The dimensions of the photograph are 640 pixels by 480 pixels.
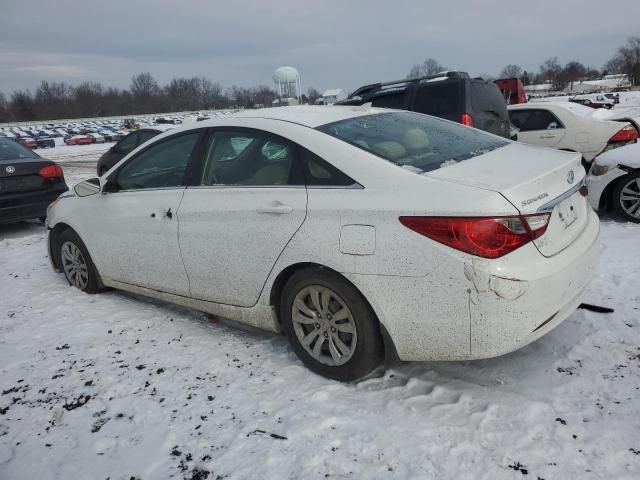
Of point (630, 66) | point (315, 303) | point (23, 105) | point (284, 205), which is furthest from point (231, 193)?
point (23, 105)

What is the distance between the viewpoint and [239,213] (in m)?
3.33

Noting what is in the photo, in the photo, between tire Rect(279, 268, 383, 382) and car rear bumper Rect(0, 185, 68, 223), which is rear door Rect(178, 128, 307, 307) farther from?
car rear bumper Rect(0, 185, 68, 223)

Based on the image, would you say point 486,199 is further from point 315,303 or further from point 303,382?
point 303,382

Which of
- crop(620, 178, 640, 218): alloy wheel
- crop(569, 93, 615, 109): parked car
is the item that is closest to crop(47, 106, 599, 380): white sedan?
crop(620, 178, 640, 218): alloy wheel

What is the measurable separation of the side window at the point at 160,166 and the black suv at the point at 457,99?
415 centimetres

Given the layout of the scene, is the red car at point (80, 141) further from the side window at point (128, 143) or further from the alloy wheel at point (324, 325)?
the alloy wheel at point (324, 325)

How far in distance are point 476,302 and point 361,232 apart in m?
0.68

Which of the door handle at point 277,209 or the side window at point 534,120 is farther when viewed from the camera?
the side window at point 534,120

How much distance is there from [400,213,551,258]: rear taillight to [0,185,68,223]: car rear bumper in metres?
7.04

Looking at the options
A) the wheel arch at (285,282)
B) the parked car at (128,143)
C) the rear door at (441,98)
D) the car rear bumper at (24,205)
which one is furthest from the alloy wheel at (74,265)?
the parked car at (128,143)

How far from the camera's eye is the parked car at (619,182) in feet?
20.1

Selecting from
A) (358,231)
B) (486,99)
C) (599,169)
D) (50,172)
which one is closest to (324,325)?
(358,231)

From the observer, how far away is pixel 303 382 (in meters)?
3.13

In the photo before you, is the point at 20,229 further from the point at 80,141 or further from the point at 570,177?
the point at 80,141
